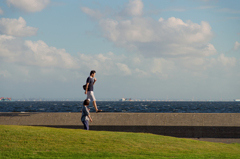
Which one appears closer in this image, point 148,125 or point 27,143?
point 27,143

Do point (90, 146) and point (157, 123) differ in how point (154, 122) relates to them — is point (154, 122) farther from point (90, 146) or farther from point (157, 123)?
point (90, 146)

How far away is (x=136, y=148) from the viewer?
8.57 m

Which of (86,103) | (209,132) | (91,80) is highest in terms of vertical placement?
(91,80)

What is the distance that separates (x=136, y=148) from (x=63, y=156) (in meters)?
2.20

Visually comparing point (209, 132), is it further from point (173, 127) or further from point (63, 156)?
point (63, 156)

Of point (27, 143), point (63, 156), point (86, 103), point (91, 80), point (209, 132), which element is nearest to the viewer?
point (63, 156)

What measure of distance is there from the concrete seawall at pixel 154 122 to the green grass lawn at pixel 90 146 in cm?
392

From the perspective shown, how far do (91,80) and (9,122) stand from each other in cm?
539

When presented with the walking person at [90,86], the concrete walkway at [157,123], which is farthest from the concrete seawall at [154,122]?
the walking person at [90,86]

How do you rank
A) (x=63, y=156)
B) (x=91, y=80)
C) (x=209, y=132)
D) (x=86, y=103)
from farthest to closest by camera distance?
(x=209, y=132)
(x=91, y=80)
(x=86, y=103)
(x=63, y=156)

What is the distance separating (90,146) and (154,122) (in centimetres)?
640

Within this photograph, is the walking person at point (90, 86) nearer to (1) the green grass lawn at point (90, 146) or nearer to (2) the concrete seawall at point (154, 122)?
(2) the concrete seawall at point (154, 122)

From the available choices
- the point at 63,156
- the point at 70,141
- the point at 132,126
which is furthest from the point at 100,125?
the point at 63,156

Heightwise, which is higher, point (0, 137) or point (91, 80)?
point (91, 80)
